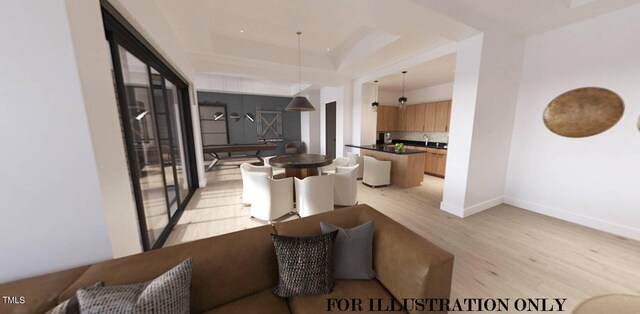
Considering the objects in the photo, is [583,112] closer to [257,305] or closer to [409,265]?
[409,265]

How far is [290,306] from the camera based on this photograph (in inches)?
46.8

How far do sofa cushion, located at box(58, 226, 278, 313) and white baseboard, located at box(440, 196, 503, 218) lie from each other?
9.84ft

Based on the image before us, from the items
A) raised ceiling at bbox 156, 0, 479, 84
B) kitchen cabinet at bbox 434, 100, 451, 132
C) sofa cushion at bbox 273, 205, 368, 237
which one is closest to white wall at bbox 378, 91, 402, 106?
→ kitchen cabinet at bbox 434, 100, 451, 132

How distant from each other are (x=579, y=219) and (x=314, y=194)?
3.72 metres

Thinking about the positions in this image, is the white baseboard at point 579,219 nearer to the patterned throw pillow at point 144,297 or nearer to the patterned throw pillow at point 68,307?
the patterned throw pillow at point 144,297

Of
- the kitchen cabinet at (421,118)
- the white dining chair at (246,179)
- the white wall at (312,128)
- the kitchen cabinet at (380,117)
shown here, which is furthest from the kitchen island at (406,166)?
the white wall at (312,128)

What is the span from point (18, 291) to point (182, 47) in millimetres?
3699

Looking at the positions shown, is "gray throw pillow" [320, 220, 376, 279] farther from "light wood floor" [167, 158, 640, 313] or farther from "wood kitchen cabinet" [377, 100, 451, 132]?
"wood kitchen cabinet" [377, 100, 451, 132]

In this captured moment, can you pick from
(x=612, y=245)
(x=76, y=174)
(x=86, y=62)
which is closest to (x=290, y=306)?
(x=76, y=174)

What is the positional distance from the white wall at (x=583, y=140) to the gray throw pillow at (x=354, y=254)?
3558 mm

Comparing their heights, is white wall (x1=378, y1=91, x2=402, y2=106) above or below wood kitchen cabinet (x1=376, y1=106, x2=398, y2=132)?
above

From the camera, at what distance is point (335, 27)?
3.36 meters

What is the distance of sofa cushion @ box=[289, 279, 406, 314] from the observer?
3.65 ft

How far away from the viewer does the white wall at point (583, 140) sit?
7.85ft
